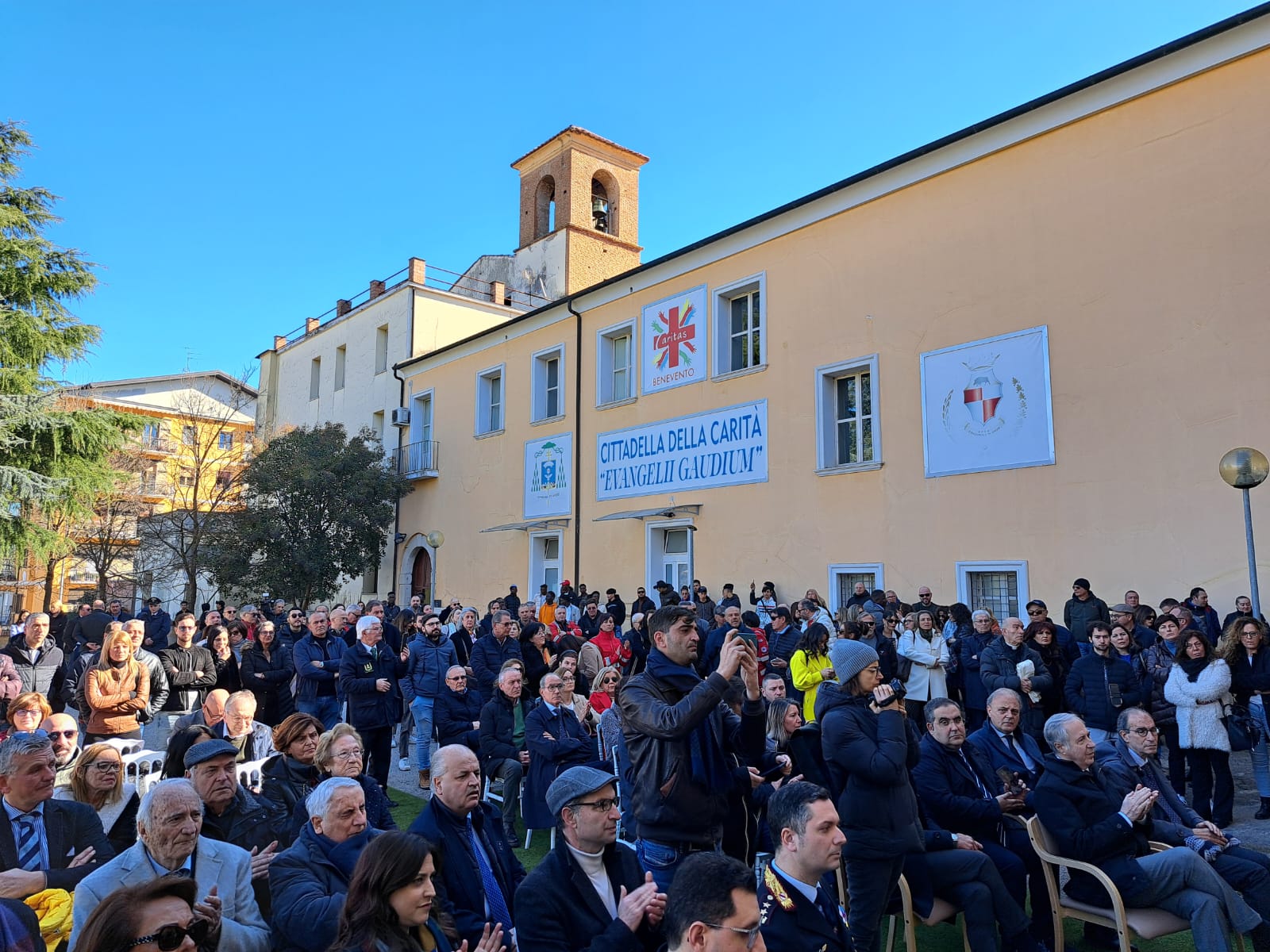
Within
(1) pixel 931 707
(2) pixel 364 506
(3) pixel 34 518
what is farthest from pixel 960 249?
(3) pixel 34 518

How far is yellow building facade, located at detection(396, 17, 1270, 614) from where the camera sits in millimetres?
11648

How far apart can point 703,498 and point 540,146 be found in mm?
18848

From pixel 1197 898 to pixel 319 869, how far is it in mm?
4108

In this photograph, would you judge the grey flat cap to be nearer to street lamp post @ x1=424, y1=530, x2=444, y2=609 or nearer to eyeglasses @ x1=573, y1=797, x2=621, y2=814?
eyeglasses @ x1=573, y1=797, x2=621, y2=814

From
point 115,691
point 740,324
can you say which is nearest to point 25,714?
point 115,691

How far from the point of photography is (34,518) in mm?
19422

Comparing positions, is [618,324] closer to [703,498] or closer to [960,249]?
[703,498]

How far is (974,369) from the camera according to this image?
13.8 meters

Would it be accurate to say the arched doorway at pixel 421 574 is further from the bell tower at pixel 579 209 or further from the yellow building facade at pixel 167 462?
the bell tower at pixel 579 209

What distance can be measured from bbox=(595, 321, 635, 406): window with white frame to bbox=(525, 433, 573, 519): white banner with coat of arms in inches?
56.8

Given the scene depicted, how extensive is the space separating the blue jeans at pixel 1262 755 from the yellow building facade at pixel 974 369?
3492mm

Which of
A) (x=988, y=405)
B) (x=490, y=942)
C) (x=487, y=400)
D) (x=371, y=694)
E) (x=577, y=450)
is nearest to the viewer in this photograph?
(x=490, y=942)

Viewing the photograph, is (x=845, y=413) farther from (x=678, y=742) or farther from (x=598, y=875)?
(x=598, y=875)

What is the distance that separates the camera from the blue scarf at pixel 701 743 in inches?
152
